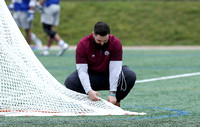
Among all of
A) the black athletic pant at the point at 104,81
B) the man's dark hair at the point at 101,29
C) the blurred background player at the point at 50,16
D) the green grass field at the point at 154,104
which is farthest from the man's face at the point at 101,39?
the blurred background player at the point at 50,16

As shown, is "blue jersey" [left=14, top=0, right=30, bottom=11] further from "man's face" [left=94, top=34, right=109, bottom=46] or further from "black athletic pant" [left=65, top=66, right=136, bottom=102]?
"man's face" [left=94, top=34, right=109, bottom=46]

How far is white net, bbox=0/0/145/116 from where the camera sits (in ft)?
14.7

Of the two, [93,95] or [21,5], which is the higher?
[21,5]

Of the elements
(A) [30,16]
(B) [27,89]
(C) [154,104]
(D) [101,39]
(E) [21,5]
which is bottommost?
(C) [154,104]

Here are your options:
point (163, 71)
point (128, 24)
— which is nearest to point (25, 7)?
point (163, 71)

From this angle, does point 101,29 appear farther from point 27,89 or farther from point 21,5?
point 21,5

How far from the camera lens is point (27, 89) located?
4.52m

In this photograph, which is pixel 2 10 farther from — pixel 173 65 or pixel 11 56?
pixel 173 65

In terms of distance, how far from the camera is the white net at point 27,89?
177 inches

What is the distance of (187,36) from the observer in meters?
18.3

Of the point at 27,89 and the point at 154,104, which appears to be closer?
the point at 27,89

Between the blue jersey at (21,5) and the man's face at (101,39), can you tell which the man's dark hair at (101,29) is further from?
the blue jersey at (21,5)

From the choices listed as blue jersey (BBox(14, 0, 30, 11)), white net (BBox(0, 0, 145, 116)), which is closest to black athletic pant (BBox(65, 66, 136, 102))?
white net (BBox(0, 0, 145, 116))

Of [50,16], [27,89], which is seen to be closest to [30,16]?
[50,16]
